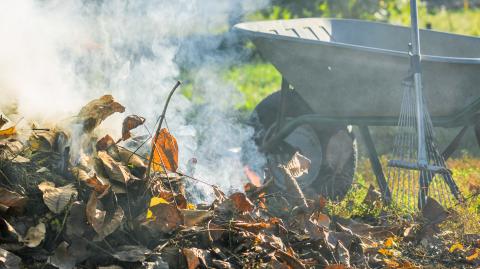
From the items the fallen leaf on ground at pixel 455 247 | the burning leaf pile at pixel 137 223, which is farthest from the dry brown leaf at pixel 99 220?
the fallen leaf on ground at pixel 455 247

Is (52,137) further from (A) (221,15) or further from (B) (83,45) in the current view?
(A) (221,15)

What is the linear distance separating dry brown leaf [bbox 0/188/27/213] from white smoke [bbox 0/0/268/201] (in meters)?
0.72

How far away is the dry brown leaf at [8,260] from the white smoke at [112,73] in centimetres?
101

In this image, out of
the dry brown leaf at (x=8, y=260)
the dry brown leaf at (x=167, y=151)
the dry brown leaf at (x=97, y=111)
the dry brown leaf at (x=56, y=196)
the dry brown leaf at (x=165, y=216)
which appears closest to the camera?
the dry brown leaf at (x=8, y=260)

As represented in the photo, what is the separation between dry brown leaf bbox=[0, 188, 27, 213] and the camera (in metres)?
3.14

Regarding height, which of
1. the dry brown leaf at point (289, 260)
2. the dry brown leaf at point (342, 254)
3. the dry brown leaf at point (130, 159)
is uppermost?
the dry brown leaf at point (130, 159)

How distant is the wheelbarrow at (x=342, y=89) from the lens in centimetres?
475

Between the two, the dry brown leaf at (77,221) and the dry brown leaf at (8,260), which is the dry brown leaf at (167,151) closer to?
the dry brown leaf at (77,221)

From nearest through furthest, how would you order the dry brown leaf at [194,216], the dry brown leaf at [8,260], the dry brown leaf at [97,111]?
the dry brown leaf at [8,260] < the dry brown leaf at [194,216] < the dry brown leaf at [97,111]

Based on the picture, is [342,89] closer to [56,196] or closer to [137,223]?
[137,223]

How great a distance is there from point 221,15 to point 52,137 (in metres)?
7.51

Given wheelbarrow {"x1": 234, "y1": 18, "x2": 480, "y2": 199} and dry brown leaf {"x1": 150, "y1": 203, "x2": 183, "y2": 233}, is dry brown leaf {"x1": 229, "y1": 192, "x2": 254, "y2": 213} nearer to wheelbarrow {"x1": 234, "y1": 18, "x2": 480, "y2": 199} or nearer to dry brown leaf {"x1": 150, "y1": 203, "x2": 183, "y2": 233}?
dry brown leaf {"x1": 150, "y1": 203, "x2": 183, "y2": 233}

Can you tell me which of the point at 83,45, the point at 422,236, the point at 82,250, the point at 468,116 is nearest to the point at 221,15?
the point at 83,45

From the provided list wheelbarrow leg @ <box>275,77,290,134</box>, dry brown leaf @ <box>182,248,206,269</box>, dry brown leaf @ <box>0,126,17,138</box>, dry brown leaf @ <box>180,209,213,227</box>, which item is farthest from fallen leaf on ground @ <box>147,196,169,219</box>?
wheelbarrow leg @ <box>275,77,290,134</box>
